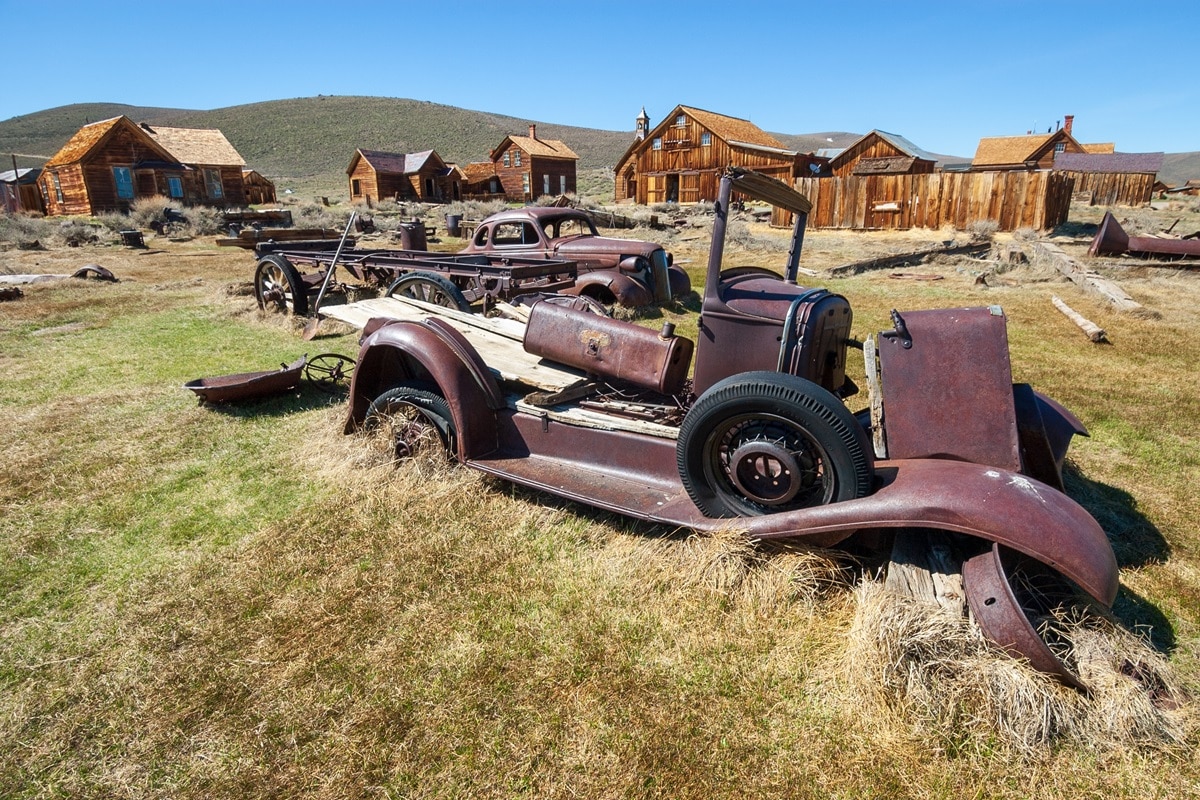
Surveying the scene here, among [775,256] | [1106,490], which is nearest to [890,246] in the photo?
[775,256]

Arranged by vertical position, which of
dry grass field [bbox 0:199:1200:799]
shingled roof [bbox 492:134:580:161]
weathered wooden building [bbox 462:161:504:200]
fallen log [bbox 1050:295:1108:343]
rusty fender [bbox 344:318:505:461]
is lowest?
dry grass field [bbox 0:199:1200:799]

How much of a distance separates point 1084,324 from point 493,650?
9306mm

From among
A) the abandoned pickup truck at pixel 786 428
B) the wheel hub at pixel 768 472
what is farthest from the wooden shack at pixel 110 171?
the wheel hub at pixel 768 472

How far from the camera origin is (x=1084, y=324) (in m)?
8.32

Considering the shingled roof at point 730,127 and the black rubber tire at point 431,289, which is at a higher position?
the shingled roof at point 730,127

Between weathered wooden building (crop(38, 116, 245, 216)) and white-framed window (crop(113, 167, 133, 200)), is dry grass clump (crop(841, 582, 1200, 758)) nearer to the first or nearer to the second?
weathered wooden building (crop(38, 116, 245, 216))

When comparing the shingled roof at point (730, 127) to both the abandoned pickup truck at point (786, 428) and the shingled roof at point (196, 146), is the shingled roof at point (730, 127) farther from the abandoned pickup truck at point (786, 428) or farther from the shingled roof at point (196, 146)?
the abandoned pickup truck at point (786, 428)

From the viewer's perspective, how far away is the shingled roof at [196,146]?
109ft

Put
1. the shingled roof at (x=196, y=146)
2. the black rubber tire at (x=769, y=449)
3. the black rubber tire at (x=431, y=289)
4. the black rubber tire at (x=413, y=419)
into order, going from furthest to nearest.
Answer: the shingled roof at (x=196, y=146) → the black rubber tire at (x=431, y=289) → the black rubber tire at (x=413, y=419) → the black rubber tire at (x=769, y=449)

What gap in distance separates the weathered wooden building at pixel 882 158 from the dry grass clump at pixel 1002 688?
1385 inches

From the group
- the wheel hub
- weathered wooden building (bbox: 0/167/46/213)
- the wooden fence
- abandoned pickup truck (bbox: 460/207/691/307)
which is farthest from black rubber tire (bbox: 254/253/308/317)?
weathered wooden building (bbox: 0/167/46/213)

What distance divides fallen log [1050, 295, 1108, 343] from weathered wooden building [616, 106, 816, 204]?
81.9 ft

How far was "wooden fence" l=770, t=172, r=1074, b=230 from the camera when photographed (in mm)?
18984

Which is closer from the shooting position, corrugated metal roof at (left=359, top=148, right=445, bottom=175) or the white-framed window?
the white-framed window
